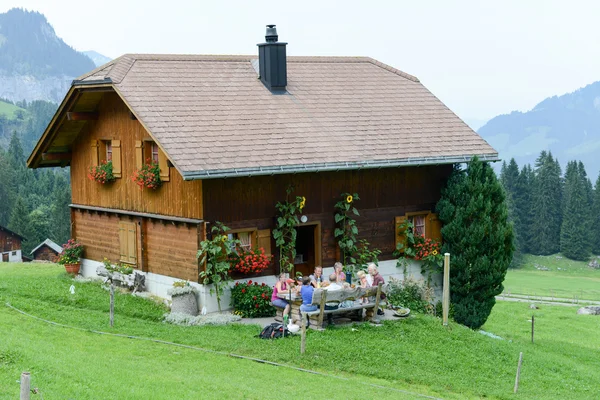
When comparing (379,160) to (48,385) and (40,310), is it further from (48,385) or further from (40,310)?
(48,385)

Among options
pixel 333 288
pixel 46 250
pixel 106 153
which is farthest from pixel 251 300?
pixel 46 250

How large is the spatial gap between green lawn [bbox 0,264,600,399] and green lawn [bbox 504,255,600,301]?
1845 inches

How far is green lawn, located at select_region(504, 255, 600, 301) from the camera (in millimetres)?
69125

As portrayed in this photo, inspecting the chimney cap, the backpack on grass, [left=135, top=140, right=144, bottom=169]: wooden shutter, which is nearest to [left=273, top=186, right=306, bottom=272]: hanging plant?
the backpack on grass

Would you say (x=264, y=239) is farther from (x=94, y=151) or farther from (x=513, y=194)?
(x=513, y=194)

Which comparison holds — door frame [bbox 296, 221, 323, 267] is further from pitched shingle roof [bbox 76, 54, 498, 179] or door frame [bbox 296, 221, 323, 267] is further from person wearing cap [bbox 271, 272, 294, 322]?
person wearing cap [bbox 271, 272, 294, 322]

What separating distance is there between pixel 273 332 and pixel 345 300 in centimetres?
183

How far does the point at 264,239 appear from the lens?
21.9 m

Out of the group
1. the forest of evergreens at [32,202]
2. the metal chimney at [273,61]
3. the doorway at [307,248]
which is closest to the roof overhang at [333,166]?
the doorway at [307,248]

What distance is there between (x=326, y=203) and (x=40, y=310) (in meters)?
7.71

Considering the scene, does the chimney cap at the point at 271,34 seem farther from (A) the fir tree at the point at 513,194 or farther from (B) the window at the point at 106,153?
(A) the fir tree at the point at 513,194

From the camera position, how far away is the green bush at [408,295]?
2347 cm

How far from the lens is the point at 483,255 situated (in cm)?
2430

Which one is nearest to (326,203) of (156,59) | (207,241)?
(207,241)
